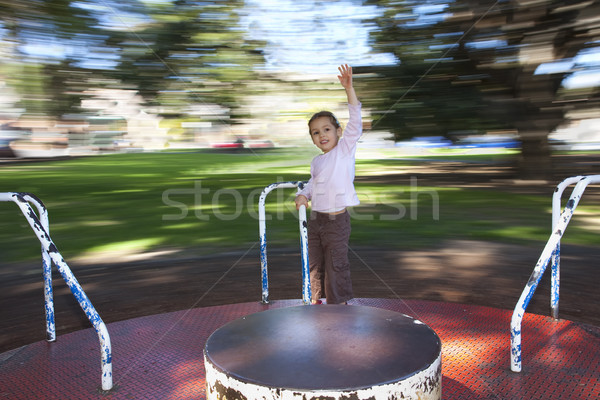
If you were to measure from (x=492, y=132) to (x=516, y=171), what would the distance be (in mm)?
1772

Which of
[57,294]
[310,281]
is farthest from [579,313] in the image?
[57,294]

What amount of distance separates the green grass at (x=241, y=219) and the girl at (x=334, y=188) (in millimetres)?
3080

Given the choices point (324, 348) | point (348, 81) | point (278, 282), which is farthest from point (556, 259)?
point (278, 282)

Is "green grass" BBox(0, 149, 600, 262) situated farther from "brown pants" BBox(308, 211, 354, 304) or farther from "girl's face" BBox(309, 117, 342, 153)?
"girl's face" BBox(309, 117, 342, 153)

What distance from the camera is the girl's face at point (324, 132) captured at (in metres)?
2.80

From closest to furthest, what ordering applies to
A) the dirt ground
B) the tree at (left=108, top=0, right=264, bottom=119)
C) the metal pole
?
the metal pole
the dirt ground
the tree at (left=108, top=0, right=264, bottom=119)

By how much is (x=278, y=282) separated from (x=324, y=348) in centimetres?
242

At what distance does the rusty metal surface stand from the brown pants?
Result: 2.28ft

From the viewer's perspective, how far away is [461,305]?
3363 millimetres

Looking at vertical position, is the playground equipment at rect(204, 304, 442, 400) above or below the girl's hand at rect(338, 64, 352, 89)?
below

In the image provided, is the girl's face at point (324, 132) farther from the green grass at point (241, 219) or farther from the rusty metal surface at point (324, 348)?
the green grass at point (241, 219)

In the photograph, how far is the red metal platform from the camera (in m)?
2.21

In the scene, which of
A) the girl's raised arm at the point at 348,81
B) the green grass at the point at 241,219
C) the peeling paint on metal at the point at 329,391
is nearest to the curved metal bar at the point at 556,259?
the girl's raised arm at the point at 348,81

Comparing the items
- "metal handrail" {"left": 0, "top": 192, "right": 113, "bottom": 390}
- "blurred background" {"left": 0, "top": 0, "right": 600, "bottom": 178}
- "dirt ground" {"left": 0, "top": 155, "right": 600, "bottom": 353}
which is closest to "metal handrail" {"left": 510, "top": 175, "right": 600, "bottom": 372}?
"dirt ground" {"left": 0, "top": 155, "right": 600, "bottom": 353}
